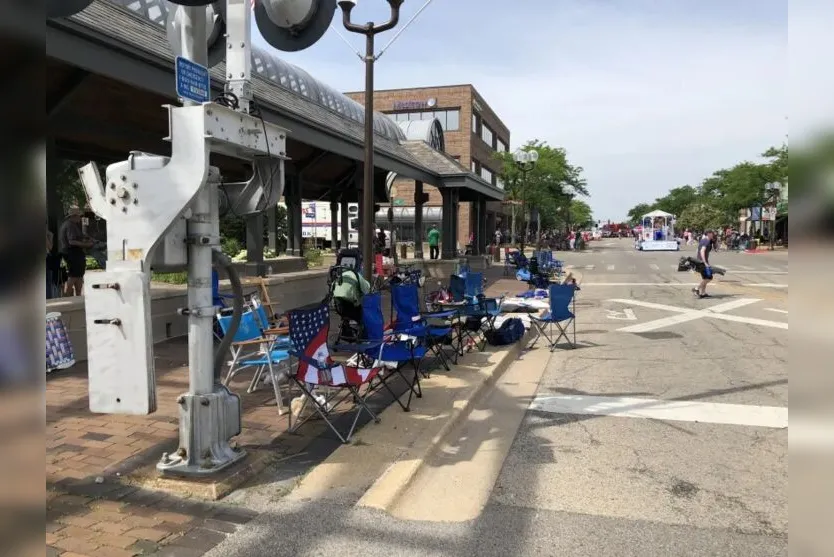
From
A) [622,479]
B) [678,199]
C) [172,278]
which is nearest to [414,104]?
[172,278]

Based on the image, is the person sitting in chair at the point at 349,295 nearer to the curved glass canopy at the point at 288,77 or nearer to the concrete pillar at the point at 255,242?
the concrete pillar at the point at 255,242

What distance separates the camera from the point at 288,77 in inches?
572

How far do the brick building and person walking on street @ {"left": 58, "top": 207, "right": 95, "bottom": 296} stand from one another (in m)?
37.9

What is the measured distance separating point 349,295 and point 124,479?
10.7ft

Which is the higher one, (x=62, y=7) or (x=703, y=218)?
(x=703, y=218)

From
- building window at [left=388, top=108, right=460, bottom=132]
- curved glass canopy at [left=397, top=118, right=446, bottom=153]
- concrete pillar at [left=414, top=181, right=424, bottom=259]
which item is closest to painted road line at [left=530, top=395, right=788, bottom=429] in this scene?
concrete pillar at [left=414, top=181, right=424, bottom=259]

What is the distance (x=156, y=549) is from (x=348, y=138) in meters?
10.6

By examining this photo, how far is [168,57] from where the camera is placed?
282 inches

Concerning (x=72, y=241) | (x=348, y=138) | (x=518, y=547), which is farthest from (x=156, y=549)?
(x=348, y=138)

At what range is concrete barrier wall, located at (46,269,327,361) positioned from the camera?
23.6ft

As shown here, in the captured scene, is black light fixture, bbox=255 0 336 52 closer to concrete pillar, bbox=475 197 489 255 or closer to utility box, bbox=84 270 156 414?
utility box, bbox=84 270 156 414

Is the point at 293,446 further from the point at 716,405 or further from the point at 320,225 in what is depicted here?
the point at 320,225

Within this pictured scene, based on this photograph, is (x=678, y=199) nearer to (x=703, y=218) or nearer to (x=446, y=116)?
(x=703, y=218)

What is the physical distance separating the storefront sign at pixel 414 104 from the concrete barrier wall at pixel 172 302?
134 feet
